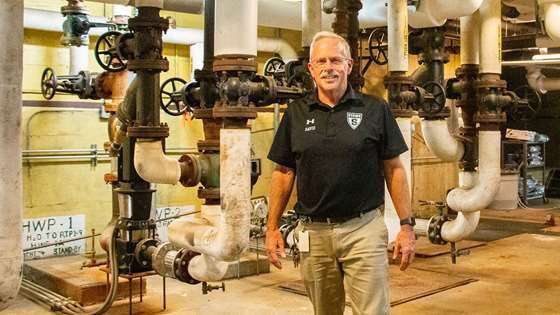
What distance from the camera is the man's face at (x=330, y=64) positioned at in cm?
223

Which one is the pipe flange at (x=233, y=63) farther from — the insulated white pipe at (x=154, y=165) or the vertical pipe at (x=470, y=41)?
the vertical pipe at (x=470, y=41)

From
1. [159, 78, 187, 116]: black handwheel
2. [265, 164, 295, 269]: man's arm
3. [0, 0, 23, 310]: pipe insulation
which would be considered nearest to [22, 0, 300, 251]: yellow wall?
[159, 78, 187, 116]: black handwheel

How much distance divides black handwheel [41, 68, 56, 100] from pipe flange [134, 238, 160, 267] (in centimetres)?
211

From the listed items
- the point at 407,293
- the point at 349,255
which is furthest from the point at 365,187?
the point at 407,293

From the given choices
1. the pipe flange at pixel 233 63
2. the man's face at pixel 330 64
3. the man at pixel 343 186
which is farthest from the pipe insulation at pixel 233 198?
the man's face at pixel 330 64

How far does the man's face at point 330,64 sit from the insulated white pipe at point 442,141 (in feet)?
9.05

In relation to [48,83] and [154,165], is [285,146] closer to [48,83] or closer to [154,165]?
[154,165]

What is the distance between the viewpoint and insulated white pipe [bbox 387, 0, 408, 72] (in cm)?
424

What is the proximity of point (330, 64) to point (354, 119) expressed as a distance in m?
0.21

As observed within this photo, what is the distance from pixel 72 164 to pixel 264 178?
2236 millimetres

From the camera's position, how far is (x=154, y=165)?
135 inches

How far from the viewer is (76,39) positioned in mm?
5000

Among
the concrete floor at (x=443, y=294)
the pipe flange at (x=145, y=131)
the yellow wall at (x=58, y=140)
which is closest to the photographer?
the pipe flange at (x=145, y=131)

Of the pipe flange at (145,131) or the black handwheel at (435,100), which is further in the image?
the black handwheel at (435,100)
